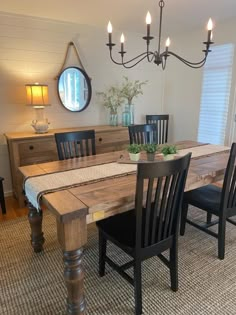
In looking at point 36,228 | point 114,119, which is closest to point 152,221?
point 36,228

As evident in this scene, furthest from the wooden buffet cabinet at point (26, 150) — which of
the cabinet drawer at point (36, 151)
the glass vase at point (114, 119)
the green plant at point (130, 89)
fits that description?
the green plant at point (130, 89)

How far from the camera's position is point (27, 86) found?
315 cm

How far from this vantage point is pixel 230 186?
6.64ft

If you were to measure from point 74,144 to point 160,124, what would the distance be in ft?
8.13

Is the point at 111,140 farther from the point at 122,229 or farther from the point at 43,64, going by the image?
the point at 122,229

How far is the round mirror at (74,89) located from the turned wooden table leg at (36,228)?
2047mm

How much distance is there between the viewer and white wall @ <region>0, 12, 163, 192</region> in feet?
10.5

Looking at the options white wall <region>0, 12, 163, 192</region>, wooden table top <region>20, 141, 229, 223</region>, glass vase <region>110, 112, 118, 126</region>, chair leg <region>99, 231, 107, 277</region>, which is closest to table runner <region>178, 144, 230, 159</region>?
wooden table top <region>20, 141, 229, 223</region>

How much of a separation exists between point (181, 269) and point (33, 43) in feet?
10.8

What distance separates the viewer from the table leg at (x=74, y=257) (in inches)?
53.4

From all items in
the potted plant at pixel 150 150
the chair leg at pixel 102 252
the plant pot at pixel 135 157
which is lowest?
the chair leg at pixel 102 252

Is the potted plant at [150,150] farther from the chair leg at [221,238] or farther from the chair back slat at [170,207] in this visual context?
the chair leg at [221,238]

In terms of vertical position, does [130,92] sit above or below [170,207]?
above

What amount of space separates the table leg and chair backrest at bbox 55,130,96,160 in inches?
45.0
